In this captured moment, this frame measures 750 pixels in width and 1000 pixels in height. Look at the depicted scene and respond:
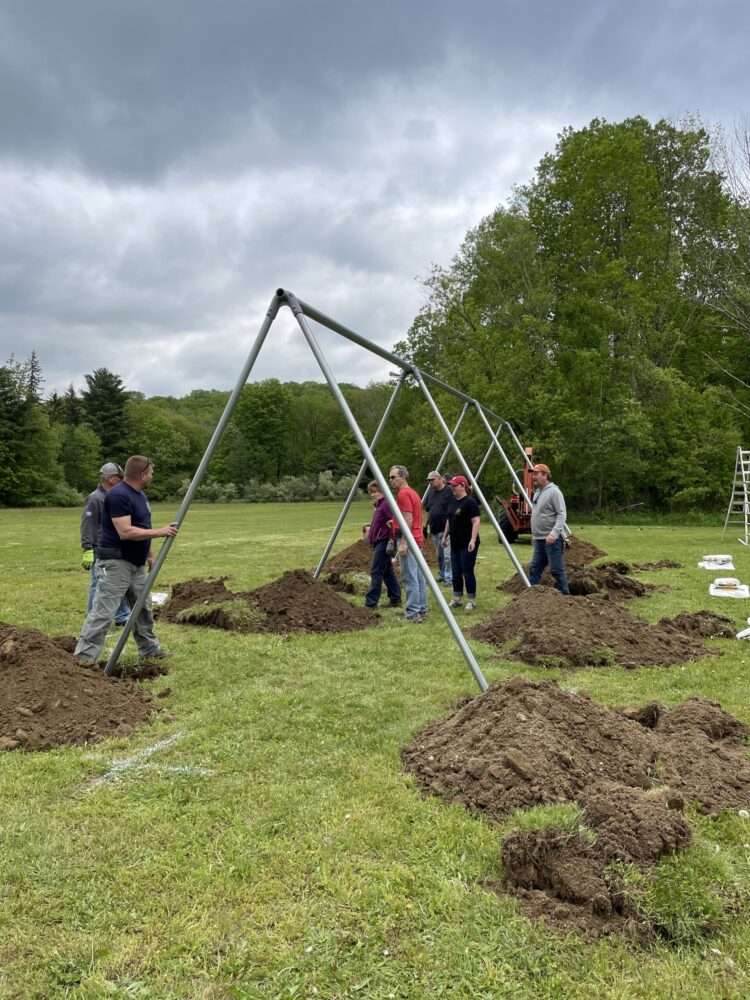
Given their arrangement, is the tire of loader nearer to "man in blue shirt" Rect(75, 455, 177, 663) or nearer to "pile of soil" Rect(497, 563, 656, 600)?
"pile of soil" Rect(497, 563, 656, 600)

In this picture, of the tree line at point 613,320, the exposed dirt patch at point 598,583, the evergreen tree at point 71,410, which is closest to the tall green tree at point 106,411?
the evergreen tree at point 71,410

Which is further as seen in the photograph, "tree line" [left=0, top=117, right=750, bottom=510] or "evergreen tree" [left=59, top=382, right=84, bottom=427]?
"evergreen tree" [left=59, top=382, right=84, bottom=427]

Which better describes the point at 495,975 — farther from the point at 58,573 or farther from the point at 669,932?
the point at 58,573

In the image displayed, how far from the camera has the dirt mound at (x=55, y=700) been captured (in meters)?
4.56

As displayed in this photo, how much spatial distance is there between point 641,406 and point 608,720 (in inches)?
922

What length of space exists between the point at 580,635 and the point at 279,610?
3745mm

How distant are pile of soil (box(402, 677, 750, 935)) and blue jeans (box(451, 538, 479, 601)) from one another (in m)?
4.49

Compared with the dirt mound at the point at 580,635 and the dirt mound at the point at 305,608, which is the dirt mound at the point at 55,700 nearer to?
the dirt mound at the point at 305,608

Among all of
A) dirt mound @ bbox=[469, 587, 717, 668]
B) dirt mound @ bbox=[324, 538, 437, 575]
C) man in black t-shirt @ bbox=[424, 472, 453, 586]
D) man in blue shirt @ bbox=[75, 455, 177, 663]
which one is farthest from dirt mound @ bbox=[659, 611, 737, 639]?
man in blue shirt @ bbox=[75, 455, 177, 663]

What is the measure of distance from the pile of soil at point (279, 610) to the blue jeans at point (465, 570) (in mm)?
1447

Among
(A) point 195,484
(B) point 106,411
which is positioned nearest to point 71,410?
(B) point 106,411

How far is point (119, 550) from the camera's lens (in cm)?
596

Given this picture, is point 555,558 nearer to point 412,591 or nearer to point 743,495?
point 412,591

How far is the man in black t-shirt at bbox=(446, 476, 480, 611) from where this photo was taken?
8844 millimetres
